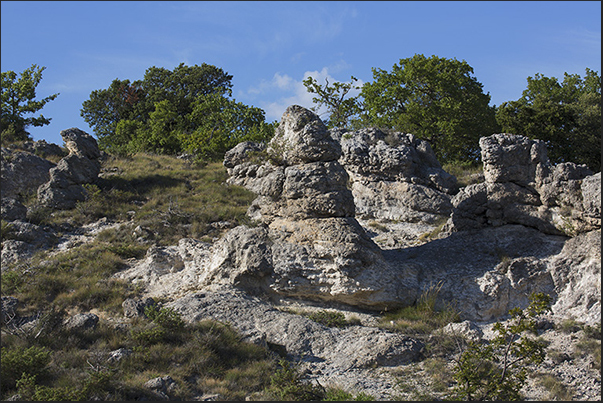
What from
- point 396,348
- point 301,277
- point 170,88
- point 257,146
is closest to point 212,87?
point 170,88

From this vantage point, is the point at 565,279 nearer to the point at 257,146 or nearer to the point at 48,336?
the point at 48,336

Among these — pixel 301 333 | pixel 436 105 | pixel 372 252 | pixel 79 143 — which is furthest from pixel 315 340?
pixel 436 105

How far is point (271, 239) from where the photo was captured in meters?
15.9

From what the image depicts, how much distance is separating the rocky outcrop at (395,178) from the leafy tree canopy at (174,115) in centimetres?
1359

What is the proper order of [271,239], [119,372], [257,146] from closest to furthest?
[119,372] → [271,239] → [257,146]

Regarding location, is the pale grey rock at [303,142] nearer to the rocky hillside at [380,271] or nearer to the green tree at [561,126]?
the rocky hillside at [380,271]

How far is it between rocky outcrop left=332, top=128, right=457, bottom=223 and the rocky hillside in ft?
10.9

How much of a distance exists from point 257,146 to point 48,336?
66.0 ft

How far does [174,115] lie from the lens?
48.0 m

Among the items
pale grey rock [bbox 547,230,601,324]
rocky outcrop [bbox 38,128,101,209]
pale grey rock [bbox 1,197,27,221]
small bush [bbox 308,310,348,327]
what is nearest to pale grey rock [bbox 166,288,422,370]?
→ small bush [bbox 308,310,348,327]

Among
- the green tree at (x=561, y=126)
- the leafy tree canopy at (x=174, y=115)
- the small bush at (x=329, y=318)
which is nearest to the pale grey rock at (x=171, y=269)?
the small bush at (x=329, y=318)

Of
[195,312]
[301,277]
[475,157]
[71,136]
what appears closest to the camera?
[195,312]

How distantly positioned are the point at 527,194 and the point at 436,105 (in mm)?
19463

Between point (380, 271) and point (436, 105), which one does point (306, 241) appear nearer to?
point (380, 271)
